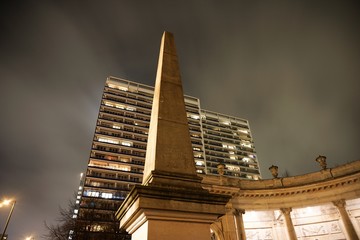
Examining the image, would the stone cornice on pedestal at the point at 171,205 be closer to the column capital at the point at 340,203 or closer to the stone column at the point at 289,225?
the stone column at the point at 289,225

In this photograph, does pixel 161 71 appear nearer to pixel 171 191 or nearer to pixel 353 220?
pixel 171 191

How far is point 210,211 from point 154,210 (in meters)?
0.88

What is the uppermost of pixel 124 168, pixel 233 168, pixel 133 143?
pixel 133 143

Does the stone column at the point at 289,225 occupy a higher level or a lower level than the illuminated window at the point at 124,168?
lower

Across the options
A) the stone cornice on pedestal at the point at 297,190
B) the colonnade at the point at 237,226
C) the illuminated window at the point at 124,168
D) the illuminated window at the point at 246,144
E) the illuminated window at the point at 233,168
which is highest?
the illuminated window at the point at 246,144

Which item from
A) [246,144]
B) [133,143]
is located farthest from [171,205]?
[246,144]

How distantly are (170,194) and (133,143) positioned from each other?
77.4m

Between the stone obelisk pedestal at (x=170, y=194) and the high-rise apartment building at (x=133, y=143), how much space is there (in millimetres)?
46964

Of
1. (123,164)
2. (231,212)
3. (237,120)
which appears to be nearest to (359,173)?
(231,212)

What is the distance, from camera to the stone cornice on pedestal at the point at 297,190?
2080cm

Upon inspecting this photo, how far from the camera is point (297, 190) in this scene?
22.0 meters

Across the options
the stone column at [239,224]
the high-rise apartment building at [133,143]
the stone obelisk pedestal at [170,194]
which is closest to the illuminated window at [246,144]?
the high-rise apartment building at [133,143]

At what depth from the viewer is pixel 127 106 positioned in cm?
8619

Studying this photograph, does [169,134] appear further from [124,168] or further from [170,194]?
[124,168]
